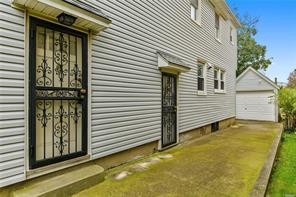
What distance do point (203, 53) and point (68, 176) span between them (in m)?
7.64

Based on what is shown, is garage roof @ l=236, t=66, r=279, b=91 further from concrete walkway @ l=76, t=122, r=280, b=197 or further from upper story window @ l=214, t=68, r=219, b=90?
concrete walkway @ l=76, t=122, r=280, b=197

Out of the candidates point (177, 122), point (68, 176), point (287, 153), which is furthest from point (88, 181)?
point (287, 153)

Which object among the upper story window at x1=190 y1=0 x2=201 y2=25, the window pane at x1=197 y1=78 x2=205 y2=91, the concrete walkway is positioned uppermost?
the upper story window at x1=190 y1=0 x2=201 y2=25

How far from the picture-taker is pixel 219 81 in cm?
1091

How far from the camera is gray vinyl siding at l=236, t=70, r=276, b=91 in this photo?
16078mm

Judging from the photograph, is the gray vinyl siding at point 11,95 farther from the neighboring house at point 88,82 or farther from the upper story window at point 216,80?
the upper story window at point 216,80

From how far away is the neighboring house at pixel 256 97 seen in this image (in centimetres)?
1575

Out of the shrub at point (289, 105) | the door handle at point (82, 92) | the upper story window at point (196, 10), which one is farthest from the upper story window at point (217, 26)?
the door handle at point (82, 92)

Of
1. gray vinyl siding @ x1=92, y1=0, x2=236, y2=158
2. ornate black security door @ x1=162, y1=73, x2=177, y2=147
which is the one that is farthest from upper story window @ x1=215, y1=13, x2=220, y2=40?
ornate black security door @ x1=162, y1=73, x2=177, y2=147

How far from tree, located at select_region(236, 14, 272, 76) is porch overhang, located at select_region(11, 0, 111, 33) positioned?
89.3 ft

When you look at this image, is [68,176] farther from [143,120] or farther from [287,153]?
[287,153]

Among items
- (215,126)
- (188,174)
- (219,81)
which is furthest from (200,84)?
(188,174)

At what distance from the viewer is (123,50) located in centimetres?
453

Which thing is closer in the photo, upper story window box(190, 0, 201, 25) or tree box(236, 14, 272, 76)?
upper story window box(190, 0, 201, 25)
